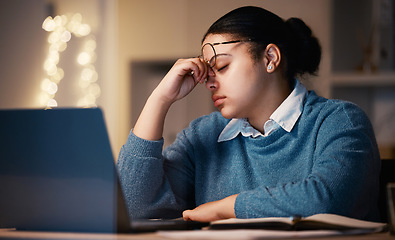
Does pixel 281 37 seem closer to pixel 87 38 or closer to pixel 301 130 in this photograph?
pixel 301 130

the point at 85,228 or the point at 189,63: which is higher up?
the point at 189,63

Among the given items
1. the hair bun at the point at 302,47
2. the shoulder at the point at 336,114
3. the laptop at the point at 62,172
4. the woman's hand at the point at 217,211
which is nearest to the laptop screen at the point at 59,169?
Result: the laptop at the point at 62,172

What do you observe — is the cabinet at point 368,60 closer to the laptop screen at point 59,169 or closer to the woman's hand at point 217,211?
the woman's hand at point 217,211

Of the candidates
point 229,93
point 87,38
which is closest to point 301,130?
point 229,93

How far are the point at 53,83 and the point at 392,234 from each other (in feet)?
10.4

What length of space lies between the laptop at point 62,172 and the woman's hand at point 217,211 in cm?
18

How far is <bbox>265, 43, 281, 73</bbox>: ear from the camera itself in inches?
56.3

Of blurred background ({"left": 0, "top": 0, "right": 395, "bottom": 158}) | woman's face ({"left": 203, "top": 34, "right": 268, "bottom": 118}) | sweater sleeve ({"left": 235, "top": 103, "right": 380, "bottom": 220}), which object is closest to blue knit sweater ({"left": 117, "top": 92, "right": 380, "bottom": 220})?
sweater sleeve ({"left": 235, "top": 103, "right": 380, "bottom": 220})

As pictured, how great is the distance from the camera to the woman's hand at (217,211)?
3.43 feet

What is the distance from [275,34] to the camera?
145cm

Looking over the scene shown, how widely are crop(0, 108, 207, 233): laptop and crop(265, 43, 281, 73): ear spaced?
68cm

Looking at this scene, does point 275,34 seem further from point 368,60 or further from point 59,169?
point 368,60

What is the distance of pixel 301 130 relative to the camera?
52.1 inches

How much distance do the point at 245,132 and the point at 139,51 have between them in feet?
9.34
